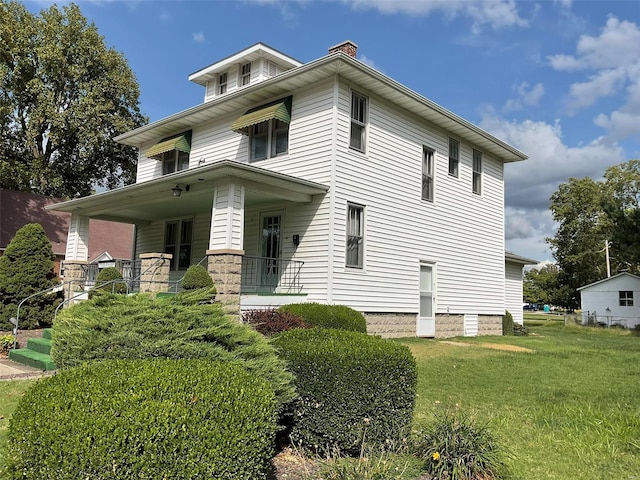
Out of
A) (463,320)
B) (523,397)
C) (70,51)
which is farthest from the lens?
(70,51)

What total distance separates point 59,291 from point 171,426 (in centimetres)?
1439

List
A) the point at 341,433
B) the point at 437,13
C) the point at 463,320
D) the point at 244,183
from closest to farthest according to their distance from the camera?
the point at 341,433
the point at 244,183
the point at 437,13
the point at 463,320

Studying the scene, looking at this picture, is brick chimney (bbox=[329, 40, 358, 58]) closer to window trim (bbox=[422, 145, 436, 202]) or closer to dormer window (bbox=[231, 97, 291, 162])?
dormer window (bbox=[231, 97, 291, 162])

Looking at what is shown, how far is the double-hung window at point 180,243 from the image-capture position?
15844mm

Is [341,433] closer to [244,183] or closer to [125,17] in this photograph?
[244,183]

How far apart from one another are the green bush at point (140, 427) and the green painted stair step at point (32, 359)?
20.2 feet

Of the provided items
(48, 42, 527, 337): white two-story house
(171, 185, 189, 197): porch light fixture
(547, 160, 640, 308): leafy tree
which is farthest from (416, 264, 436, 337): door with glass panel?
(547, 160, 640, 308): leafy tree

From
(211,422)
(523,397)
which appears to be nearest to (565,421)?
(523,397)

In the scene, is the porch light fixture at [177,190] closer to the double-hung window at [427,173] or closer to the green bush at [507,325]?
the double-hung window at [427,173]

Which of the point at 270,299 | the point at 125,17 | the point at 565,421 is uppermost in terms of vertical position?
the point at 125,17

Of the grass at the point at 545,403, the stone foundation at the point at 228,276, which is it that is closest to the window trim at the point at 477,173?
the grass at the point at 545,403

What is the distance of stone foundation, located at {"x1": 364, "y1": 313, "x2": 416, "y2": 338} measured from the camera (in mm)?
12805

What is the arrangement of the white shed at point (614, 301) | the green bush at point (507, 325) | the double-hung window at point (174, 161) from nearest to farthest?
the double-hung window at point (174, 161), the green bush at point (507, 325), the white shed at point (614, 301)

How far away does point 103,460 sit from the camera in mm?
2461
